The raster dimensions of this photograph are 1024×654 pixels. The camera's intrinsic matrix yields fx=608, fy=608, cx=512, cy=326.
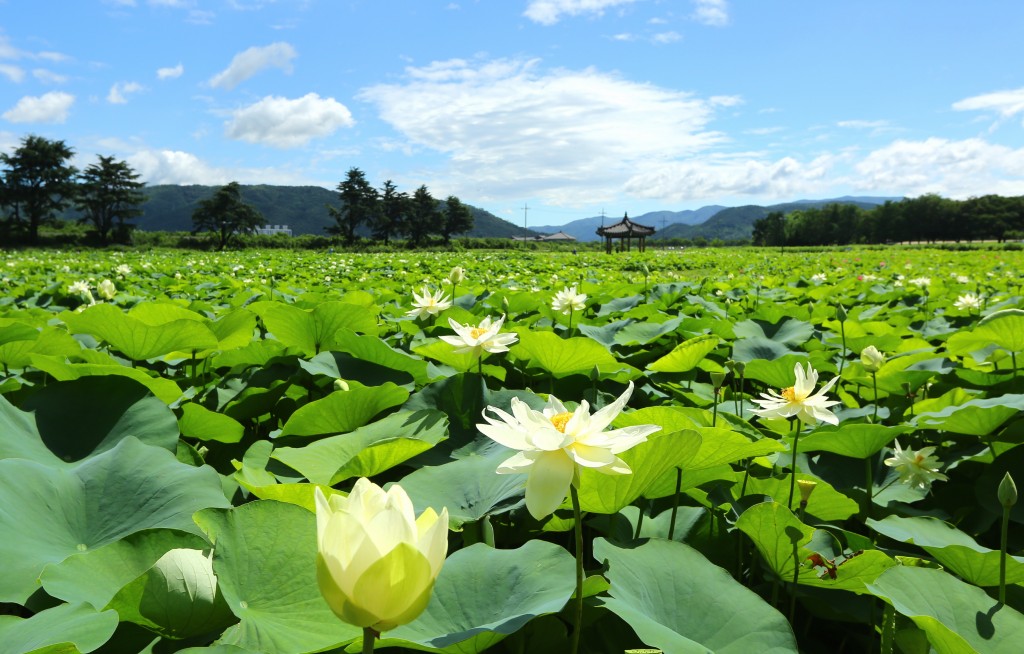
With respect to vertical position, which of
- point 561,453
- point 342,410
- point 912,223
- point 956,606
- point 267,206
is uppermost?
point 267,206

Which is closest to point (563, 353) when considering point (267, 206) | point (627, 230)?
point (627, 230)

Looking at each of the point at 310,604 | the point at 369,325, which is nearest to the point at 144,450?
the point at 310,604

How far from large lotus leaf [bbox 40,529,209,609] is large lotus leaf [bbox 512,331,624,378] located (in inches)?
35.5

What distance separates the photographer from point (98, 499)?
2.72ft

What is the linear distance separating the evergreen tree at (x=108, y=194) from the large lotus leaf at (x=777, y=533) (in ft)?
159

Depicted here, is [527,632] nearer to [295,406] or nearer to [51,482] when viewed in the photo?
[51,482]

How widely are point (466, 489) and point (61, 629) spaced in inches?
20.4

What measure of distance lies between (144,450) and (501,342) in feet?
2.25

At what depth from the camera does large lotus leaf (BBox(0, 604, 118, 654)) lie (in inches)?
19.6

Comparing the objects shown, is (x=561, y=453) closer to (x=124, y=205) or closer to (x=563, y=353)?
(x=563, y=353)

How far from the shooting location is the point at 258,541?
2.15 feet

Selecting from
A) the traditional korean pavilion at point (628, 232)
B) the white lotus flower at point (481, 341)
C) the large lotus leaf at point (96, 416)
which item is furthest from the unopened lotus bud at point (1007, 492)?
the traditional korean pavilion at point (628, 232)

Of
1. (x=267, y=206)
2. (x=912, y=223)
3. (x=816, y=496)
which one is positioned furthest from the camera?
(x=267, y=206)

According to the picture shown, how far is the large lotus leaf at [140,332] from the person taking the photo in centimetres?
146
